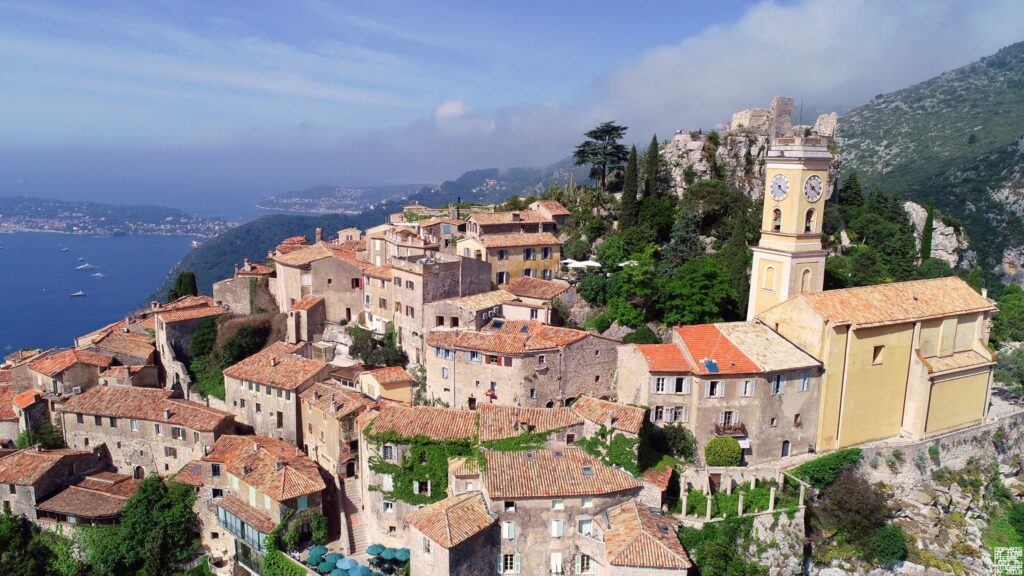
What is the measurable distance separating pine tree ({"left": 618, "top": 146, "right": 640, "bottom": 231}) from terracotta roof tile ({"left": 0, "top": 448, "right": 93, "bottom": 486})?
43381 mm

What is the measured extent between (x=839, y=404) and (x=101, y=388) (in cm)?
4763

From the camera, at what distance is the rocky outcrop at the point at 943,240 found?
7194 cm

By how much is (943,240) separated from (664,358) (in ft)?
171

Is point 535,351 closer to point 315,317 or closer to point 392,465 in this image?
point 392,465

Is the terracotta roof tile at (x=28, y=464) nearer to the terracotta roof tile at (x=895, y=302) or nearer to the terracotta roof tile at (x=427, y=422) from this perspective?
the terracotta roof tile at (x=427, y=422)

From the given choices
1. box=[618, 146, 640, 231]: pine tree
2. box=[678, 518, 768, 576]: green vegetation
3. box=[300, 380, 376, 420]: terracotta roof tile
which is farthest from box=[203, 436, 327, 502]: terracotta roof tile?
box=[618, 146, 640, 231]: pine tree

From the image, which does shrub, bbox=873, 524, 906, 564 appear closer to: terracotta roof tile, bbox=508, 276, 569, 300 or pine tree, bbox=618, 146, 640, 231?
terracotta roof tile, bbox=508, 276, 569, 300

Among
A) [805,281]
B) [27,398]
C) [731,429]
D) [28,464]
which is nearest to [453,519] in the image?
[731,429]

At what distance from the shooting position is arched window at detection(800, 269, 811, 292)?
42.3 m

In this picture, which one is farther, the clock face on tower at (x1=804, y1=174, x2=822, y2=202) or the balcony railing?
the clock face on tower at (x1=804, y1=174, x2=822, y2=202)

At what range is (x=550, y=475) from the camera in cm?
3200

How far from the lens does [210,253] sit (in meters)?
180

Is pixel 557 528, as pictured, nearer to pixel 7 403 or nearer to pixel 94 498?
pixel 94 498

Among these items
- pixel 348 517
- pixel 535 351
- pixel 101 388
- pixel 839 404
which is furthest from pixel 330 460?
pixel 839 404
